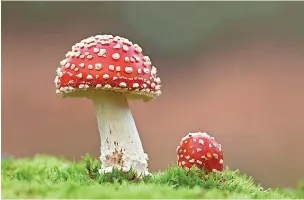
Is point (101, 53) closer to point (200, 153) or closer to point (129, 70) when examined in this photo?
point (129, 70)

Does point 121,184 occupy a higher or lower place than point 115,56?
lower

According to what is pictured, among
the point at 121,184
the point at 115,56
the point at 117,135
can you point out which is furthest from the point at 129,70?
the point at 121,184

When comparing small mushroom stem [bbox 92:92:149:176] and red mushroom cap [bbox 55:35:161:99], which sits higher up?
red mushroom cap [bbox 55:35:161:99]

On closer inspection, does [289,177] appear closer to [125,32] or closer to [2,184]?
[125,32]

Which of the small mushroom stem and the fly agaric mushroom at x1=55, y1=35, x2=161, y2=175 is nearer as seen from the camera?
the fly agaric mushroom at x1=55, y1=35, x2=161, y2=175

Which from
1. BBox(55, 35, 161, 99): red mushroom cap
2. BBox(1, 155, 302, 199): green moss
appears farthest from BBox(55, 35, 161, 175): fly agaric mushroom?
BBox(1, 155, 302, 199): green moss

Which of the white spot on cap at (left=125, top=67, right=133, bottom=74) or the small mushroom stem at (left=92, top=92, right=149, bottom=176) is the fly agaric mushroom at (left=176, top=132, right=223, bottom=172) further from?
the white spot on cap at (left=125, top=67, right=133, bottom=74)

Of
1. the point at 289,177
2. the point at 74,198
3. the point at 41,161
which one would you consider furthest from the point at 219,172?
the point at 289,177

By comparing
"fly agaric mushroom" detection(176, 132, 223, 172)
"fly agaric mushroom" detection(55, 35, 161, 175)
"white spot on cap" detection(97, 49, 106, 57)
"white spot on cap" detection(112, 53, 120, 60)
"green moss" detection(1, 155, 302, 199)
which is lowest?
"green moss" detection(1, 155, 302, 199)
